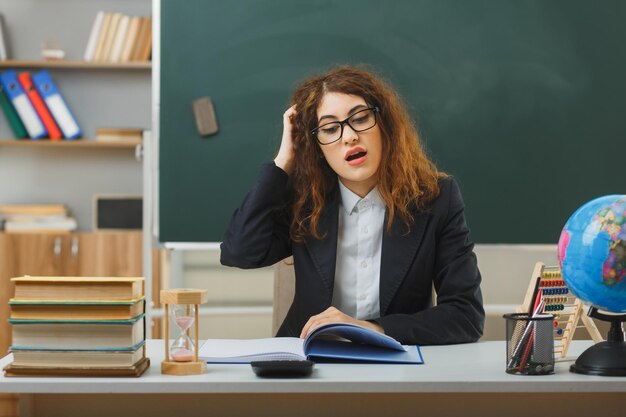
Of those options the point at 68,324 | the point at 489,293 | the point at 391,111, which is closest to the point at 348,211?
the point at 391,111

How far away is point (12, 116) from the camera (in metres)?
4.44

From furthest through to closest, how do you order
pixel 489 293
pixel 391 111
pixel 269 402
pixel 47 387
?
pixel 489 293, pixel 391 111, pixel 269 402, pixel 47 387

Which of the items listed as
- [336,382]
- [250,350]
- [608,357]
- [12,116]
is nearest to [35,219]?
[12,116]

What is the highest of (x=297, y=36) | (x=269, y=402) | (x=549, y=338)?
(x=297, y=36)

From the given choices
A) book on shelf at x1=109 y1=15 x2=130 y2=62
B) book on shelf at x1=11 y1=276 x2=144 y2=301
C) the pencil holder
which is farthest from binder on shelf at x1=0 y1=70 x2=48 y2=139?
the pencil holder

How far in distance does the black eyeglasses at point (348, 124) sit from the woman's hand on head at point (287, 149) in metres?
0.12

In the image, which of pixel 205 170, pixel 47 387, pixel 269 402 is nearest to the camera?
pixel 47 387

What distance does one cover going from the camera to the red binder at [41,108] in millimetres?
4430

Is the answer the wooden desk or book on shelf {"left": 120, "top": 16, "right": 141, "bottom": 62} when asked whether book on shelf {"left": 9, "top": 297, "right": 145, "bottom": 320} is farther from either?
book on shelf {"left": 120, "top": 16, "right": 141, "bottom": 62}

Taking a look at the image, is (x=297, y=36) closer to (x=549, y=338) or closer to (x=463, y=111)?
(x=463, y=111)

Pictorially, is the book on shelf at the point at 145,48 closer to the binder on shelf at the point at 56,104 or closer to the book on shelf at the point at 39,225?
the binder on shelf at the point at 56,104

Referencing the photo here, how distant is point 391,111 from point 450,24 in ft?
4.63

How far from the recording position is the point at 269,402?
1404 mm

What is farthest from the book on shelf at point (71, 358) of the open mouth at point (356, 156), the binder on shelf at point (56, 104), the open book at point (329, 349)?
the binder on shelf at point (56, 104)
